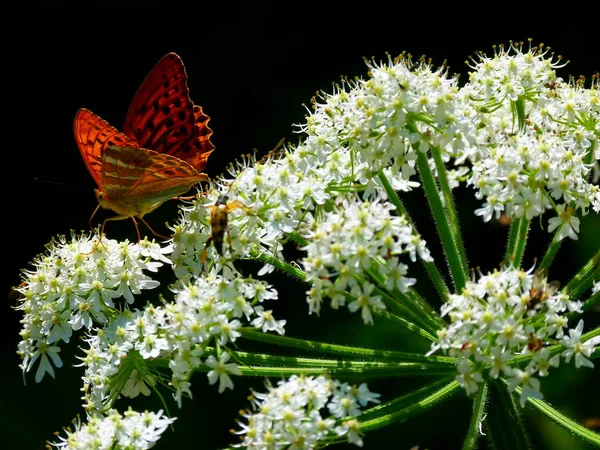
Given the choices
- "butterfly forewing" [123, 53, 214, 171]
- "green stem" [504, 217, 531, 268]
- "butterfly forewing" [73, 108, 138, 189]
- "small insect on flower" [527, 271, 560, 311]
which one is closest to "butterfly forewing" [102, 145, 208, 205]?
"butterfly forewing" [73, 108, 138, 189]

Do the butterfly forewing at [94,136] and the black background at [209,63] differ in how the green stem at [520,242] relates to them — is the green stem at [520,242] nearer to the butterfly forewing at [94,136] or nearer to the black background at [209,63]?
the butterfly forewing at [94,136]

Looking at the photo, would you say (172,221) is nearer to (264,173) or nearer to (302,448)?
(264,173)

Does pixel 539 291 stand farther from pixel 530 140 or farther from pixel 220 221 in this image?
pixel 220 221

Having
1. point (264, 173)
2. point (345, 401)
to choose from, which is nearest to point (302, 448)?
point (345, 401)

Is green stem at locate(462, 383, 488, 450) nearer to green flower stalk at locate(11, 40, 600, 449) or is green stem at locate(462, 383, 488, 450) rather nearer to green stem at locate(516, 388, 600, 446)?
green flower stalk at locate(11, 40, 600, 449)

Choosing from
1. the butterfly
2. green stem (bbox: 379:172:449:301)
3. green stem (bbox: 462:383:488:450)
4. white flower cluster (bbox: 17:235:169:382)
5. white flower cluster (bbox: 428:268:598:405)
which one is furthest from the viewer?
the butterfly

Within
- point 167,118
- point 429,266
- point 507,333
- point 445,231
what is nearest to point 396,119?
point 445,231

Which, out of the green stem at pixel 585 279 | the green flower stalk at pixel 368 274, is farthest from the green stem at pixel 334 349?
the green stem at pixel 585 279
